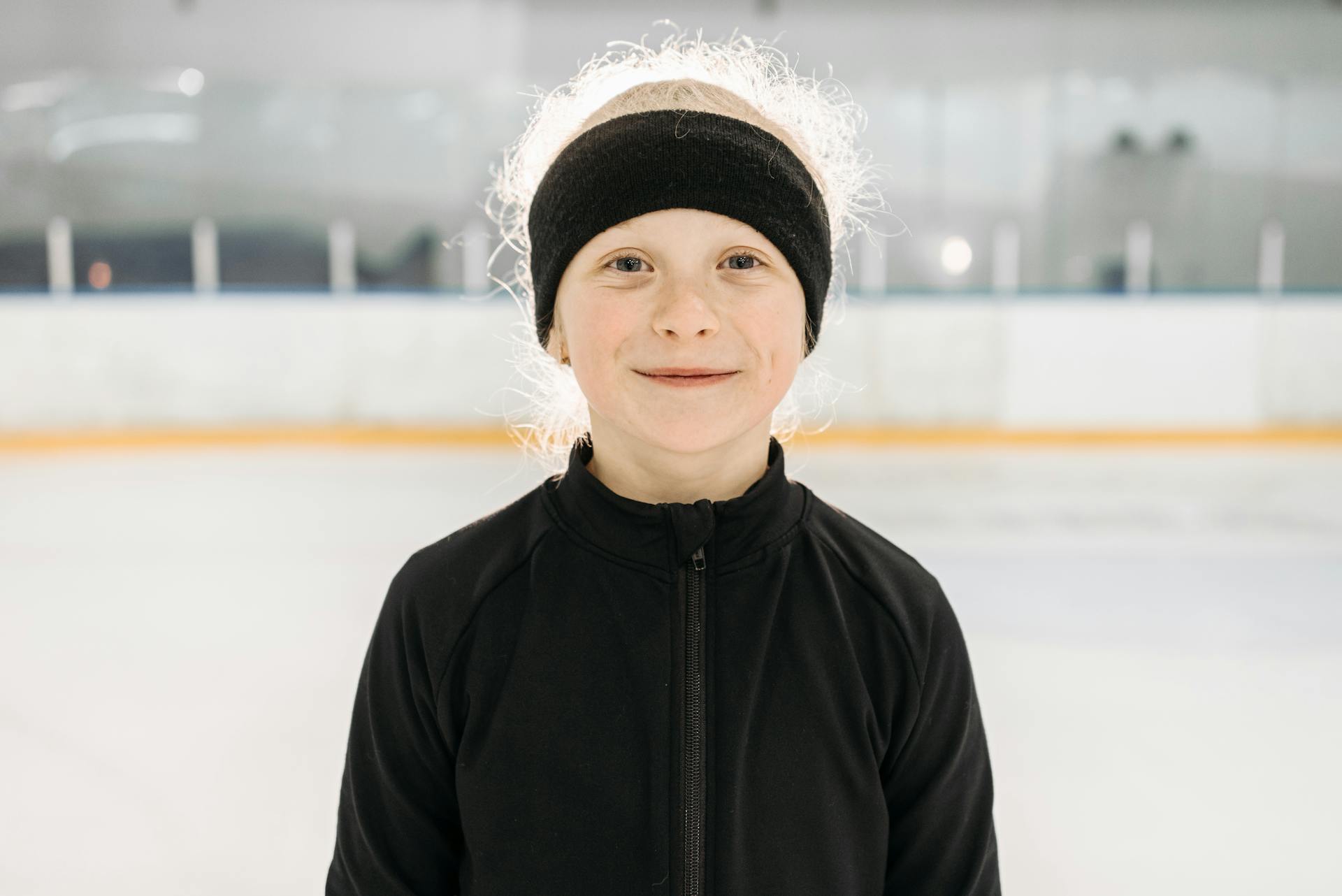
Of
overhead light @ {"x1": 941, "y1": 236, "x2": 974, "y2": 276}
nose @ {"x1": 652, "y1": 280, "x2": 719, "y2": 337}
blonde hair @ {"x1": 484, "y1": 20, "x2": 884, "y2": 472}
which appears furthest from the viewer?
overhead light @ {"x1": 941, "y1": 236, "x2": 974, "y2": 276}

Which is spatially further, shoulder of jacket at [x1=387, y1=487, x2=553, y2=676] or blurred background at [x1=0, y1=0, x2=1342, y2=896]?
blurred background at [x1=0, y1=0, x2=1342, y2=896]

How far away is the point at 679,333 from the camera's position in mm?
906

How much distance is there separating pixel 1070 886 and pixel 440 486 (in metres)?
4.28

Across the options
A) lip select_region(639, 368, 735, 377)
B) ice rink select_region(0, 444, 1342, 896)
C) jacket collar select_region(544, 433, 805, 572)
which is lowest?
ice rink select_region(0, 444, 1342, 896)

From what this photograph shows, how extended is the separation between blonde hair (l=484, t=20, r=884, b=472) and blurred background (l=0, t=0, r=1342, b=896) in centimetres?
280

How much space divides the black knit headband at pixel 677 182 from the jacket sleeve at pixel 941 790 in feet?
1.16

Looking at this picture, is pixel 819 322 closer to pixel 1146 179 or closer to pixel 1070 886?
pixel 1070 886

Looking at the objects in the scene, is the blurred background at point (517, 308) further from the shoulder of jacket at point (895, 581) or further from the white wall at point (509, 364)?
the shoulder of jacket at point (895, 581)

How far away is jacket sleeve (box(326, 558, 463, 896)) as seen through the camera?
97 cm

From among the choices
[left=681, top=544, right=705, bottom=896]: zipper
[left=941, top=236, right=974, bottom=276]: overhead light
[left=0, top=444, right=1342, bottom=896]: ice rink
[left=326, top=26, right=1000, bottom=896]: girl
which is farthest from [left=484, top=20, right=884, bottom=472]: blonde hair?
[left=941, top=236, right=974, bottom=276]: overhead light

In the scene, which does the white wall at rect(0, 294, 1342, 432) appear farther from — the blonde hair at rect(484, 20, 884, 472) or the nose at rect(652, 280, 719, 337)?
the nose at rect(652, 280, 719, 337)

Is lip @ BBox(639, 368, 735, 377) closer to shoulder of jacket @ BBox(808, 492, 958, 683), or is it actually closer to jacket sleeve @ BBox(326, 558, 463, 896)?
shoulder of jacket @ BBox(808, 492, 958, 683)

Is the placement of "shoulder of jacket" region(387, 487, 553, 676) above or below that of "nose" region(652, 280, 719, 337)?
below

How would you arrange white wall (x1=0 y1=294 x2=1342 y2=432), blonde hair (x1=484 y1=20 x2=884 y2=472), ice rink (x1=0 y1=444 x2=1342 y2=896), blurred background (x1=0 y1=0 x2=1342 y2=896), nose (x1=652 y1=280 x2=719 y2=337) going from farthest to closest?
white wall (x1=0 y1=294 x2=1342 y2=432), blurred background (x1=0 y1=0 x2=1342 y2=896), ice rink (x1=0 y1=444 x2=1342 y2=896), blonde hair (x1=484 y1=20 x2=884 y2=472), nose (x1=652 y1=280 x2=719 y2=337)
